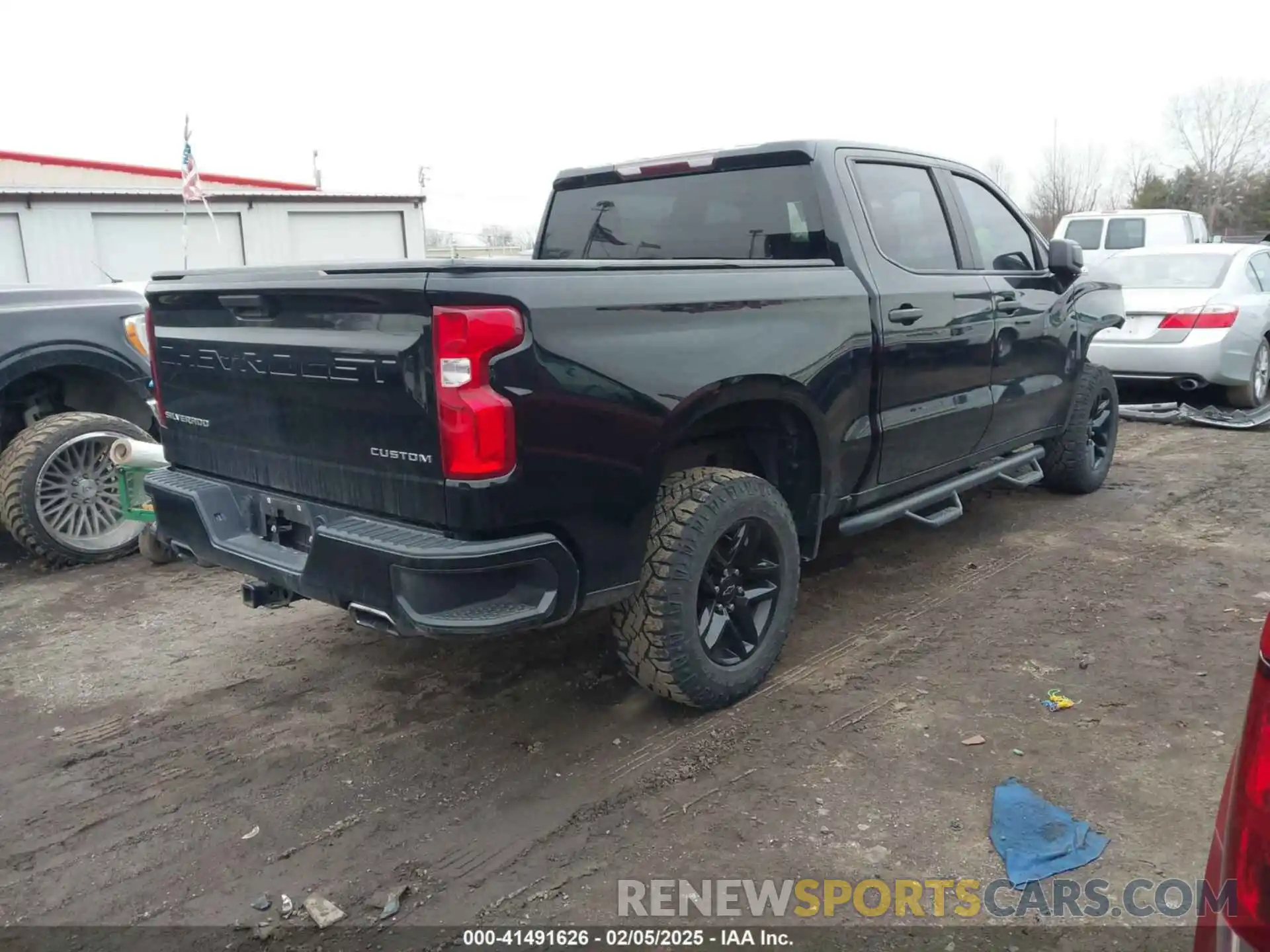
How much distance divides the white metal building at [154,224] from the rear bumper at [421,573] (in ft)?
42.7

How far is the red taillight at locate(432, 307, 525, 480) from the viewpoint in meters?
2.61

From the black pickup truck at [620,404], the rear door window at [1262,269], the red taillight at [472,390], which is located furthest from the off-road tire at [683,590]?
the rear door window at [1262,269]

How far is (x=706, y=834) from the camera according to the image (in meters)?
2.84

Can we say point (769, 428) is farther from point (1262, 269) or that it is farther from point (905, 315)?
point (1262, 269)

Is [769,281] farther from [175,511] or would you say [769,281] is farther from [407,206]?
[407,206]

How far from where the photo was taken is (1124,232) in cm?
1482

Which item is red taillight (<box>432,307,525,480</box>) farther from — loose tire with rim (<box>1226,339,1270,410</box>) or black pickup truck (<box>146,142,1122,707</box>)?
loose tire with rim (<box>1226,339,1270,410</box>)

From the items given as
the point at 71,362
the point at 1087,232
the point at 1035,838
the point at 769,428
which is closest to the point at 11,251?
the point at 71,362

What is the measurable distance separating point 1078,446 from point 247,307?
5021 mm

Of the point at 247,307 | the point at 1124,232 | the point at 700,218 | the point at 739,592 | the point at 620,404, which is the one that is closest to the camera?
the point at 620,404

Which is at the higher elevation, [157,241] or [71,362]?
[157,241]

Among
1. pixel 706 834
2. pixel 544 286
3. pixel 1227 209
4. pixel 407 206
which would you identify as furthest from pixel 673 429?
pixel 1227 209

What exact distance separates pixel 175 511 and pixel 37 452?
7.95ft

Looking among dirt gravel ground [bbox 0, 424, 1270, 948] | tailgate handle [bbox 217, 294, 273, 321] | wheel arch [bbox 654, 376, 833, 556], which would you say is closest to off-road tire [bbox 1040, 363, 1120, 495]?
dirt gravel ground [bbox 0, 424, 1270, 948]
